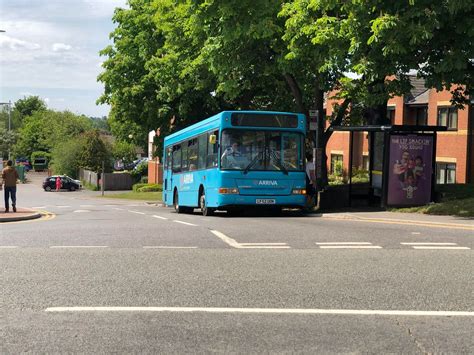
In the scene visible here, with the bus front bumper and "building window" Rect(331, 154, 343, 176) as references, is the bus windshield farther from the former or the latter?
"building window" Rect(331, 154, 343, 176)

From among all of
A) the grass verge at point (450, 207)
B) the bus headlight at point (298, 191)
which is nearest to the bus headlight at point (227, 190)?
the bus headlight at point (298, 191)

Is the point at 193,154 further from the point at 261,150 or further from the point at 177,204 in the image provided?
the point at 261,150

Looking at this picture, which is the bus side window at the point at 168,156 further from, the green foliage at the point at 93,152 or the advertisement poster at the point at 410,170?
the green foliage at the point at 93,152

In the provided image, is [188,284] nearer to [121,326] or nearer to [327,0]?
[121,326]

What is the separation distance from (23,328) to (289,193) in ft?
43.0

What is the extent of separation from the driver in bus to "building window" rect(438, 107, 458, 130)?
22.5 meters

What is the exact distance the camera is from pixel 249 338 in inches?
205

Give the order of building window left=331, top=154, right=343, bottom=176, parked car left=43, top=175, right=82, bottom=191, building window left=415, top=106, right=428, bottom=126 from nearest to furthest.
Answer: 1. building window left=415, top=106, right=428, bottom=126
2. building window left=331, top=154, right=343, bottom=176
3. parked car left=43, top=175, right=82, bottom=191

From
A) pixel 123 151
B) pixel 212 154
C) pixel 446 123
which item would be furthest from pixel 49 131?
pixel 212 154

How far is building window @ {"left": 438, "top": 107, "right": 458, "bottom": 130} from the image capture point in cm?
3669

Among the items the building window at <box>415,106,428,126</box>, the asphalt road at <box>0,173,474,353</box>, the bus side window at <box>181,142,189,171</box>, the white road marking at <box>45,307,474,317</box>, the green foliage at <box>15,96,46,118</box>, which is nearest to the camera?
the asphalt road at <box>0,173,474,353</box>

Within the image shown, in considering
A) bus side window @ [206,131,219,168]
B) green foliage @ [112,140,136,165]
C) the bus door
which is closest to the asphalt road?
bus side window @ [206,131,219,168]

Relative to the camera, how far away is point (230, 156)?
17.8m

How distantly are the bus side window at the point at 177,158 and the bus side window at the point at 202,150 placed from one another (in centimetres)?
409
